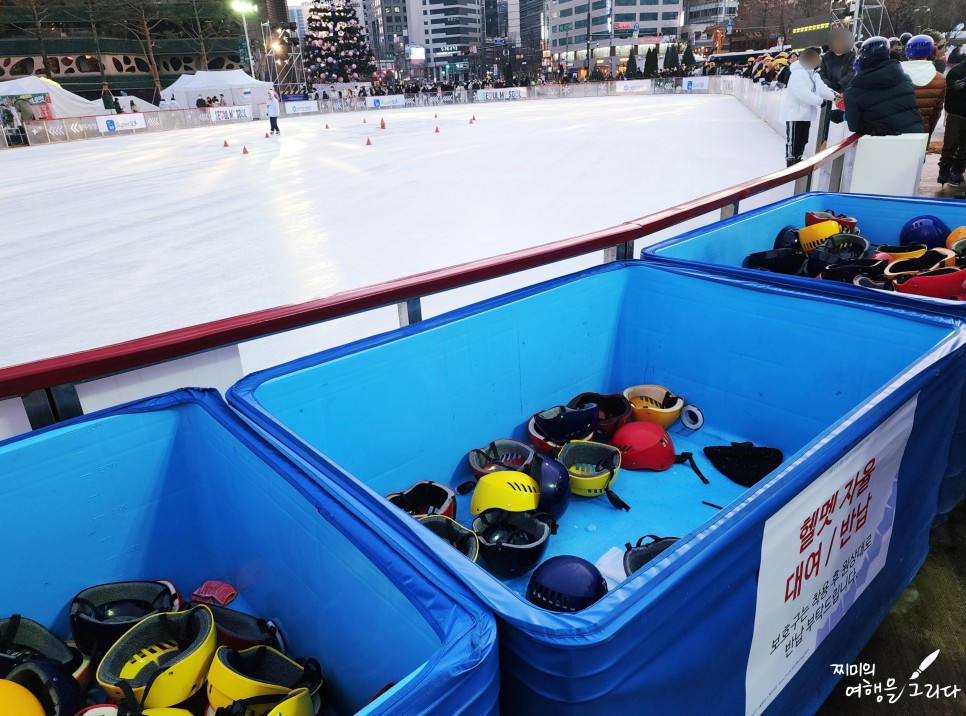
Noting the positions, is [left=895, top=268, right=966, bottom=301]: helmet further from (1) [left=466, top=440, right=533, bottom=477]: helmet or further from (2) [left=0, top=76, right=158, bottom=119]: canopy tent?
(2) [left=0, top=76, right=158, bottom=119]: canopy tent

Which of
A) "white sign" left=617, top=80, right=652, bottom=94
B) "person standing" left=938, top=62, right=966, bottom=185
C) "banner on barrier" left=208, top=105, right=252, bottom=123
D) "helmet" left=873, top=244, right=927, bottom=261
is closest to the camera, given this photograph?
"helmet" left=873, top=244, right=927, bottom=261

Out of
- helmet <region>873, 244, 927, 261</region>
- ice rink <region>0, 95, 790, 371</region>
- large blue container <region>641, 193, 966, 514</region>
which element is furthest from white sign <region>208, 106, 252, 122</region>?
helmet <region>873, 244, 927, 261</region>

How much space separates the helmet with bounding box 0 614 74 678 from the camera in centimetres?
122

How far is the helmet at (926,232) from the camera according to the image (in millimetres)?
2898

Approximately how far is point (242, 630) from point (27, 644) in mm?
417

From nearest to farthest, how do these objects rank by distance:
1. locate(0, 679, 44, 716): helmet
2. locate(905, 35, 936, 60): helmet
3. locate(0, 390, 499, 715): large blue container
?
1. locate(0, 390, 499, 715): large blue container
2. locate(0, 679, 44, 716): helmet
3. locate(905, 35, 936, 60): helmet

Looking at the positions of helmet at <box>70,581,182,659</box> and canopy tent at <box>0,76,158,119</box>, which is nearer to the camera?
helmet at <box>70,581,182,659</box>

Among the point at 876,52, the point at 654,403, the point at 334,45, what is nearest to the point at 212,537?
the point at 654,403

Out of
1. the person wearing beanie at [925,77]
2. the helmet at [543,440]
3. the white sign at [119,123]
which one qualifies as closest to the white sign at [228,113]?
the white sign at [119,123]

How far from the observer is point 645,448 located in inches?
80.0

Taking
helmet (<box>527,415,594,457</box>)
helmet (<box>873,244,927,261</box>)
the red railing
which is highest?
the red railing

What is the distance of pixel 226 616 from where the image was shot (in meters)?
1.36

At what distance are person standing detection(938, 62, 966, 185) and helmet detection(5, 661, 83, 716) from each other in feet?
25.2

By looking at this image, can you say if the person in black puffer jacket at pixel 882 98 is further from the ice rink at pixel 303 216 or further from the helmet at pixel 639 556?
the helmet at pixel 639 556
